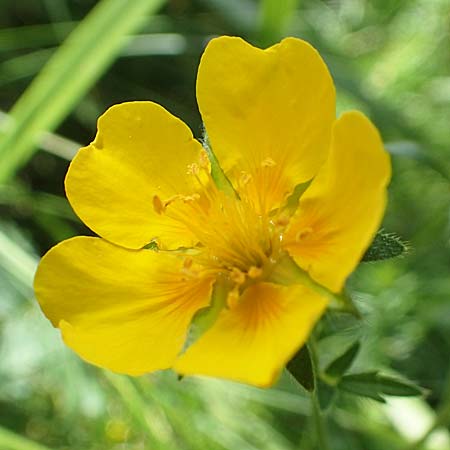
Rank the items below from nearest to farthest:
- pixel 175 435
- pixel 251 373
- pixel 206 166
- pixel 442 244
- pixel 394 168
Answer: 1. pixel 251 373
2. pixel 206 166
3. pixel 175 435
4. pixel 442 244
5. pixel 394 168

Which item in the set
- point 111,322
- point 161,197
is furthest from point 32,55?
point 111,322

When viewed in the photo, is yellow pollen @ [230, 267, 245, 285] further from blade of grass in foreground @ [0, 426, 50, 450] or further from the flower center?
blade of grass in foreground @ [0, 426, 50, 450]

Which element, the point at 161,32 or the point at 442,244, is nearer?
the point at 442,244

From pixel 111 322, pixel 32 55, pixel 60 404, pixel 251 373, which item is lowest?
pixel 60 404

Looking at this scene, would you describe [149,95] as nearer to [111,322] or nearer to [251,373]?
[111,322]

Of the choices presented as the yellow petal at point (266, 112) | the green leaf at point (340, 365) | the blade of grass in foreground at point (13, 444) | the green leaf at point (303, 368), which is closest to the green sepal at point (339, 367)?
the green leaf at point (340, 365)

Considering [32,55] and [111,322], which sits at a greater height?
[111,322]
